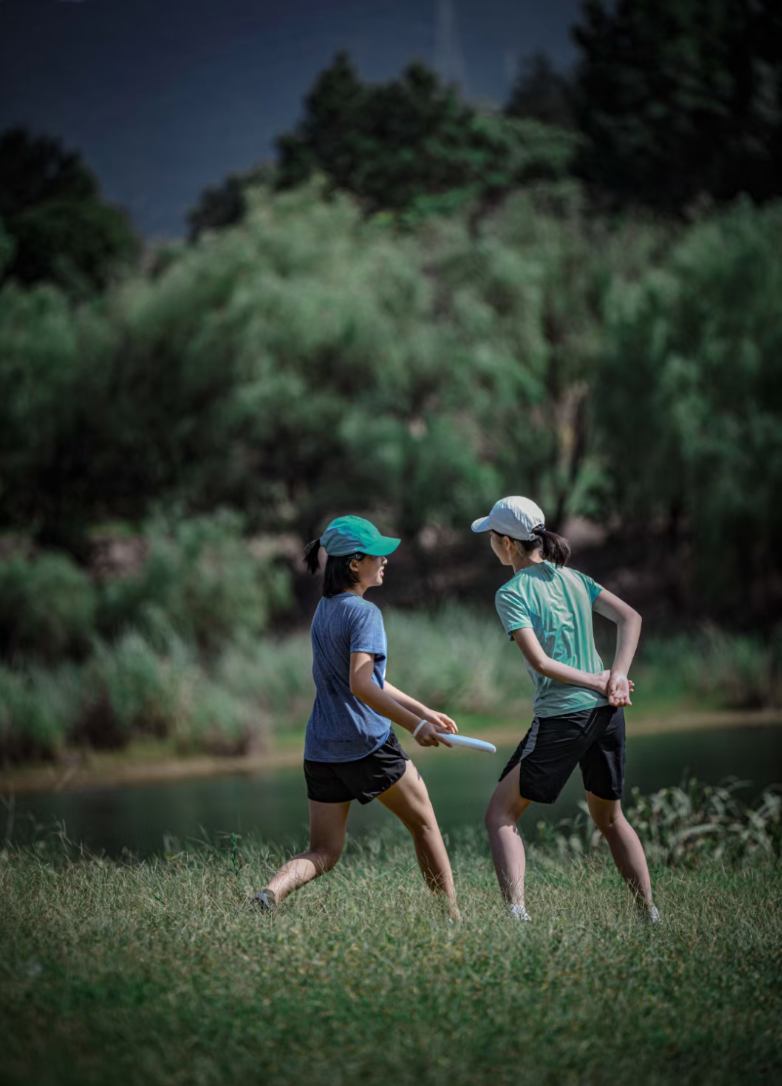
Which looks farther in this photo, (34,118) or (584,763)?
(34,118)

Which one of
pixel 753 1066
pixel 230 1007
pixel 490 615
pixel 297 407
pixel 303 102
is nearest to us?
pixel 753 1066

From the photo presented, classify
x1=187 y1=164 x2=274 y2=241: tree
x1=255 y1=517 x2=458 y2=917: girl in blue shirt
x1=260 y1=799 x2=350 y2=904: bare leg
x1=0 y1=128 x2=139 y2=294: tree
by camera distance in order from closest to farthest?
x1=255 y1=517 x2=458 y2=917: girl in blue shirt
x1=260 y1=799 x2=350 y2=904: bare leg
x1=0 y1=128 x2=139 y2=294: tree
x1=187 y1=164 x2=274 y2=241: tree

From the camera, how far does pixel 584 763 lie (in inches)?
185

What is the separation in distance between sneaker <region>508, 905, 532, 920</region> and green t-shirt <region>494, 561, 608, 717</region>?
2.18ft

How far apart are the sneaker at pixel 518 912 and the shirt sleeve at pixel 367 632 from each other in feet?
3.26

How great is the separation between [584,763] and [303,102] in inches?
1339

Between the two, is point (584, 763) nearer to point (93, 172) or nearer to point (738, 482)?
point (738, 482)

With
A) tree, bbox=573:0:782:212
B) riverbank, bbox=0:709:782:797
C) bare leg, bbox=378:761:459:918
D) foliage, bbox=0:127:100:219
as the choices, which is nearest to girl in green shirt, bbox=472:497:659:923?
bare leg, bbox=378:761:459:918

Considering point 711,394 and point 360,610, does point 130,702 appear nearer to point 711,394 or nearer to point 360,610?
point 711,394

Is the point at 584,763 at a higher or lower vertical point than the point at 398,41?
lower

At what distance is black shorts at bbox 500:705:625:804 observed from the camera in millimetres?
4535

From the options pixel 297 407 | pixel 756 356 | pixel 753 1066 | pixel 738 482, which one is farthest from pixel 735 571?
pixel 753 1066

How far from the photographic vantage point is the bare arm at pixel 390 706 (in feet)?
14.0

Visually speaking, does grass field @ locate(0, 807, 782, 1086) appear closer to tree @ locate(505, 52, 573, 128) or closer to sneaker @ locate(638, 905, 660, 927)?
sneaker @ locate(638, 905, 660, 927)
